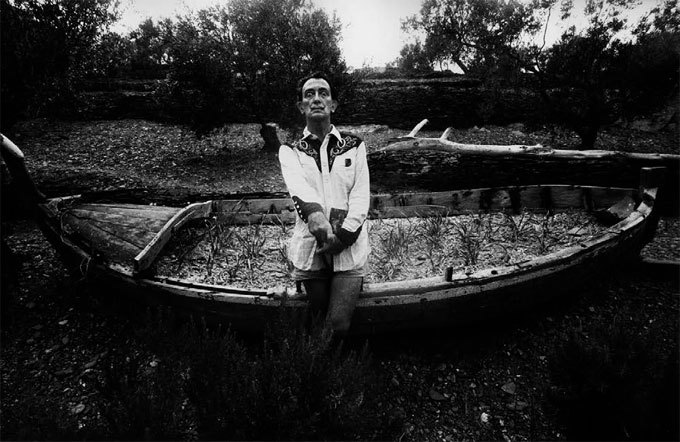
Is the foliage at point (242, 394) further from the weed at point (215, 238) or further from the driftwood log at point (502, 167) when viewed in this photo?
the driftwood log at point (502, 167)

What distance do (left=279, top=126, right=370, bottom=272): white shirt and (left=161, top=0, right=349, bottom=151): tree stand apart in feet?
23.9

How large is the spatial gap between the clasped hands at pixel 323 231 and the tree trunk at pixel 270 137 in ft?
28.8

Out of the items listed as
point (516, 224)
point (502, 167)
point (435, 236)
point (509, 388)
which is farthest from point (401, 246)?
point (502, 167)

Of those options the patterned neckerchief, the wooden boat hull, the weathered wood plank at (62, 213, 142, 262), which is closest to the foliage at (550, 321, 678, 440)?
the wooden boat hull

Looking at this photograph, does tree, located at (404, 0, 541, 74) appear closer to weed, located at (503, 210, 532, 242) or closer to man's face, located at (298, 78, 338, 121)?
weed, located at (503, 210, 532, 242)

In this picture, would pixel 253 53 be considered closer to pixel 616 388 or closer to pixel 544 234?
pixel 544 234

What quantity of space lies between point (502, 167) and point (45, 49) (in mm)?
10814

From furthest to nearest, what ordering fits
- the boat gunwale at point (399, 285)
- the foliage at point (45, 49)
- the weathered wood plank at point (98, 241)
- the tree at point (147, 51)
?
1. the tree at point (147, 51)
2. the foliage at point (45, 49)
3. the weathered wood plank at point (98, 241)
4. the boat gunwale at point (399, 285)

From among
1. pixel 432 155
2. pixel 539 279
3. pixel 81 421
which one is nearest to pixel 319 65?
pixel 432 155

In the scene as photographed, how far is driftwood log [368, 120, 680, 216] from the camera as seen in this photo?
6.01m

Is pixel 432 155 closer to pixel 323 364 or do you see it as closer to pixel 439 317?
pixel 439 317

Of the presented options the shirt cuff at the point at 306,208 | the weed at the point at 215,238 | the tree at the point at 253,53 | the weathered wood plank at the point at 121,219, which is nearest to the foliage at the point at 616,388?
the shirt cuff at the point at 306,208

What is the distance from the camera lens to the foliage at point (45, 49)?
24.7 feet

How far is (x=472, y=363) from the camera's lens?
3400mm
